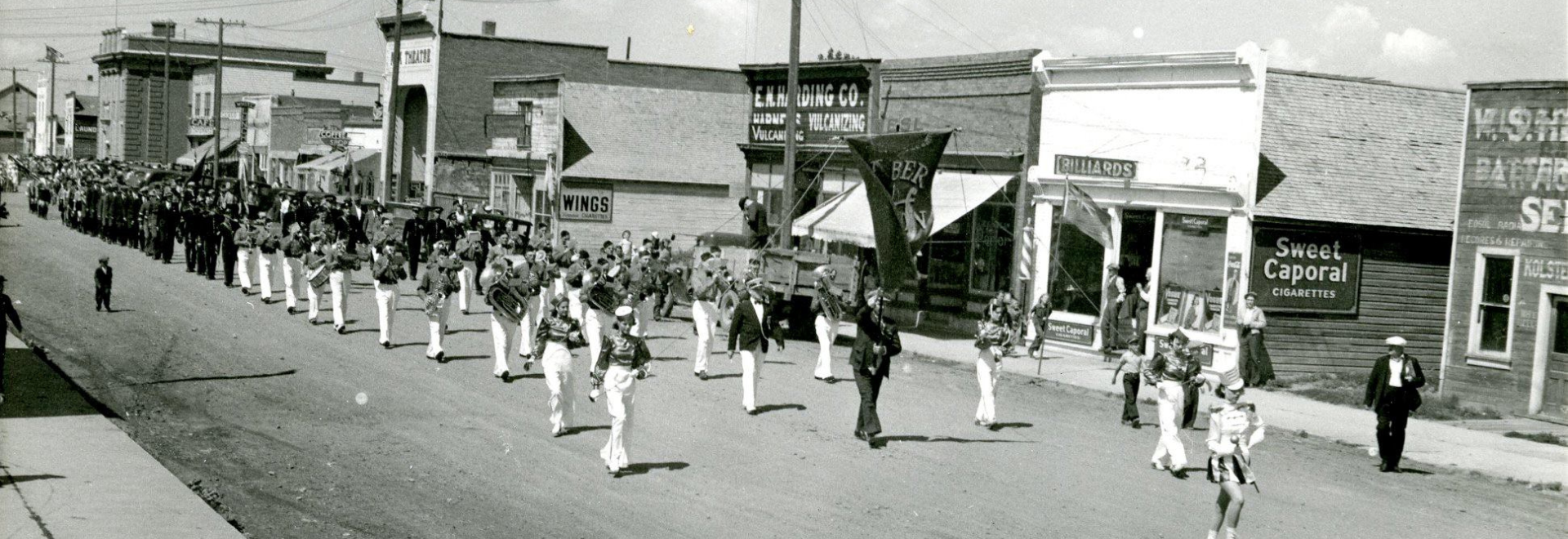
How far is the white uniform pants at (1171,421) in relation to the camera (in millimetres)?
14531

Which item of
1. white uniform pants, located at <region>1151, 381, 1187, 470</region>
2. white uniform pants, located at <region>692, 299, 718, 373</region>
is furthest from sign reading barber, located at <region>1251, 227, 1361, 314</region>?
white uniform pants, located at <region>692, 299, 718, 373</region>

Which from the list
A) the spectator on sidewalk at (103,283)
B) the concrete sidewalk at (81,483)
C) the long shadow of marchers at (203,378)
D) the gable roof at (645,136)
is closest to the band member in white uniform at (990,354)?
the concrete sidewalk at (81,483)

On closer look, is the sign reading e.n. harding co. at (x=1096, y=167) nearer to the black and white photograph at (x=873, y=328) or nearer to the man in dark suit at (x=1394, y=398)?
the black and white photograph at (x=873, y=328)

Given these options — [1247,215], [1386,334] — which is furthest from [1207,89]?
[1386,334]

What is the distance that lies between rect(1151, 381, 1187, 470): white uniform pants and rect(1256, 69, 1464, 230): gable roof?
945 centimetres

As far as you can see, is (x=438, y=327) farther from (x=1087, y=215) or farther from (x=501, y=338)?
(x=1087, y=215)

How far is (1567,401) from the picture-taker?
63.0 feet

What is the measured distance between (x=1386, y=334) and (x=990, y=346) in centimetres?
1123

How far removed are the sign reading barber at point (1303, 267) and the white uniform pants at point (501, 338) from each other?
12457mm

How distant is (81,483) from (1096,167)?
732 inches

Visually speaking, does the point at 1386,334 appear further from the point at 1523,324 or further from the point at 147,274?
the point at 147,274

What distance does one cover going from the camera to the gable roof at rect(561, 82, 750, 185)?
4006 cm

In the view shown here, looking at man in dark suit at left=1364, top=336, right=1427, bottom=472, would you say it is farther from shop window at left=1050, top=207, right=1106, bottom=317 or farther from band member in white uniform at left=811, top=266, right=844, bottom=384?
shop window at left=1050, top=207, right=1106, bottom=317

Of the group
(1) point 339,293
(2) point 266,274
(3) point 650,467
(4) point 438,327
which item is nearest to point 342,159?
(2) point 266,274
